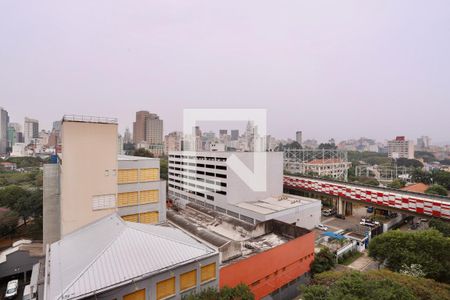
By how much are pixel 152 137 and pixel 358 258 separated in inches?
3783

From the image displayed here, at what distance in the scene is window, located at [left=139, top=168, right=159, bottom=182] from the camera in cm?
1488

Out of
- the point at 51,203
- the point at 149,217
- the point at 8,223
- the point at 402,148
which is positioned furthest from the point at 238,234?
the point at 402,148

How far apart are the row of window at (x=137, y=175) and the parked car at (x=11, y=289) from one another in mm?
9770

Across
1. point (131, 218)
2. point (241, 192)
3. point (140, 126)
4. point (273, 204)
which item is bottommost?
point (273, 204)

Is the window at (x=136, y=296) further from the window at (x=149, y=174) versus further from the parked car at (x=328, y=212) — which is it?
the parked car at (x=328, y=212)

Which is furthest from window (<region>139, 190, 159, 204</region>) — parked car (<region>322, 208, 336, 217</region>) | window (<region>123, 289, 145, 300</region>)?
parked car (<region>322, 208, 336, 217</region>)

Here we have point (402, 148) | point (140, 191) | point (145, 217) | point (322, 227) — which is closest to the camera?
point (140, 191)

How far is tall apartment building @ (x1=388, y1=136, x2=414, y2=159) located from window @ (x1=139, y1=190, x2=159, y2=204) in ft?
341

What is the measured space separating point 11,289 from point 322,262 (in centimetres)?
1992

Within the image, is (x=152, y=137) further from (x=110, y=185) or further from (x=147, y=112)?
(x=110, y=185)

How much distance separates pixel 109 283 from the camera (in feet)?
22.7

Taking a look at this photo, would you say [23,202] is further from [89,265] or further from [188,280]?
[188,280]

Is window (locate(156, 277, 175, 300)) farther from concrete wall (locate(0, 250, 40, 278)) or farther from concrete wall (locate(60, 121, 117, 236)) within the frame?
concrete wall (locate(0, 250, 40, 278))

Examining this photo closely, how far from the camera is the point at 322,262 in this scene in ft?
55.7
